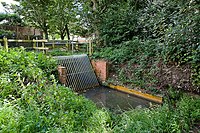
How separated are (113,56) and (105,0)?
368 centimetres

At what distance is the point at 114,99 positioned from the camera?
5395 millimetres

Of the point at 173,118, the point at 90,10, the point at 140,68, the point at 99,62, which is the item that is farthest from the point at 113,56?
the point at 173,118

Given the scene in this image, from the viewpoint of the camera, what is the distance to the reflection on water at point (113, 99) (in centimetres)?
486

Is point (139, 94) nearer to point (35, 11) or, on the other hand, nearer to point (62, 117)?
point (62, 117)

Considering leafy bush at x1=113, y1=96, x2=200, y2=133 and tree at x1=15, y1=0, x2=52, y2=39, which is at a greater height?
tree at x1=15, y1=0, x2=52, y2=39

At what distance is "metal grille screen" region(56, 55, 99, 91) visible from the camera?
21.0ft

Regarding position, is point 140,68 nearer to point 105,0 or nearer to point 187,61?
point 187,61

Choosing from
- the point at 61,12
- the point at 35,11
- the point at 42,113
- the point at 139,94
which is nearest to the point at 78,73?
the point at 139,94

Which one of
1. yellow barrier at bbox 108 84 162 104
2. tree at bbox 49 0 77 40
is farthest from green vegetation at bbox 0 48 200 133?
tree at bbox 49 0 77 40

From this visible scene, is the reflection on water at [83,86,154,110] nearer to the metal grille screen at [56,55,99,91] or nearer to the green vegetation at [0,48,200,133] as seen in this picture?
the metal grille screen at [56,55,99,91]

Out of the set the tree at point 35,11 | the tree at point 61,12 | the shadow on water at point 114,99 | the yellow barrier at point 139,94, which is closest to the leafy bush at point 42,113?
the shadow on water at point 114,99

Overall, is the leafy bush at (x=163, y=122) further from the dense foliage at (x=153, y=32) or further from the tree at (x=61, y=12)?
the tree at (x=61, y=12)

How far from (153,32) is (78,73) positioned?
3146 millimetres

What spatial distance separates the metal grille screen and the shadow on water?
41cm
